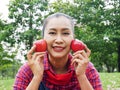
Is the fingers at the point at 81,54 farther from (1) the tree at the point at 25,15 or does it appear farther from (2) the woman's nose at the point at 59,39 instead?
(1) the tree at the point at 25,15

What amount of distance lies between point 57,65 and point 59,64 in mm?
31

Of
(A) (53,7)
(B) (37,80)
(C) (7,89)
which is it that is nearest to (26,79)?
(B) (37,80)

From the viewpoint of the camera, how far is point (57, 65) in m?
3.69

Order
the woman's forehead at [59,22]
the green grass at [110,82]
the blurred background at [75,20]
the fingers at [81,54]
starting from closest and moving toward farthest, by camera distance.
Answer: the fingers at [81,54], the woman's forehead at [59,22], the green grass at [110,82], the blurred background at [75,20]

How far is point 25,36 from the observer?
30953 millimetres

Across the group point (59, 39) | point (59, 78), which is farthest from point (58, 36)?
point (59, 78)

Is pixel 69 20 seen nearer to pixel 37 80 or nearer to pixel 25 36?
pixel 37 80

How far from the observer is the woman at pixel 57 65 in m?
3.46

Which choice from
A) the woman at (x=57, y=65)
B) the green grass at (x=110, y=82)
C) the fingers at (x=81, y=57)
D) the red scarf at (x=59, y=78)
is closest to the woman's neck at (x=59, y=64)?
the woman at (x=57, y=65)

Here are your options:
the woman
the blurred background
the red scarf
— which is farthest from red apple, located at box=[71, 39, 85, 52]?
the blurred background

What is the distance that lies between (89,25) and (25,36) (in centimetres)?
652

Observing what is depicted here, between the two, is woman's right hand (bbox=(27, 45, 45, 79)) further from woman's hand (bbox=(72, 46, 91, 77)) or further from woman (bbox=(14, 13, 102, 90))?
woman's hand (bbox=(72, 46, 91, 77))

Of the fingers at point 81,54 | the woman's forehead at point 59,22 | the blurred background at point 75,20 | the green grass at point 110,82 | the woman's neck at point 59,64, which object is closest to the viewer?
the fingers at point 81,54

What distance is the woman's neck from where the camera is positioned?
3.63 m
